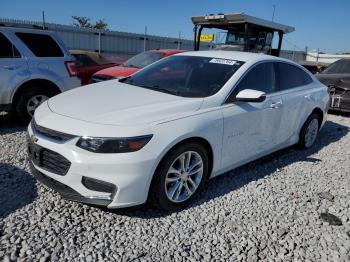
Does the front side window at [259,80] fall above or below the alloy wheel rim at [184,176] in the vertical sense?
above

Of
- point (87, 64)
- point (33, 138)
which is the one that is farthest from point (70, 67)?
point (33, 138)

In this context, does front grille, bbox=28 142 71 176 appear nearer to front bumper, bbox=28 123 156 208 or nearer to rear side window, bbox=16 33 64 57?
front bumper, bbox=28 123 156 208

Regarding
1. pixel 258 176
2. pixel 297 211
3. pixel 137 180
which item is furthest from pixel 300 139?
pixel 137 180

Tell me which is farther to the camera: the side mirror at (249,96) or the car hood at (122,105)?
the side mirror at (249,96)

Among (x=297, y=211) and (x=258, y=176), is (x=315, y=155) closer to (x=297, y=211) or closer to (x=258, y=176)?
(x=258, y=176)

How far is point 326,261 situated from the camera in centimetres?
276

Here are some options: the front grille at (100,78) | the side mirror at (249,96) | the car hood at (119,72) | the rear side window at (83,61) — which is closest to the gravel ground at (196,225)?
the side mirror at (249,96)

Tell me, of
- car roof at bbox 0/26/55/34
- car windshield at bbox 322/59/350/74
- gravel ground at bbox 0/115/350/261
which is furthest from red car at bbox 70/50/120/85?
car windshield at bbox 322/59/350/74

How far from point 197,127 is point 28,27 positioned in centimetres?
439

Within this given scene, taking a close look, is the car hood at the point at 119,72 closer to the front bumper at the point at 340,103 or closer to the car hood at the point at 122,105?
the car hood at the point at 122,105

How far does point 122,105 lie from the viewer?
3207mm

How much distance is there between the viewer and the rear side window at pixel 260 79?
383 centimetres

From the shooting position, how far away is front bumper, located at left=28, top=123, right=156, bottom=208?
2736 mm

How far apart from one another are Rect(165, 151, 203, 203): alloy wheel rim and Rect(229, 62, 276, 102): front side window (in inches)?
32.8
